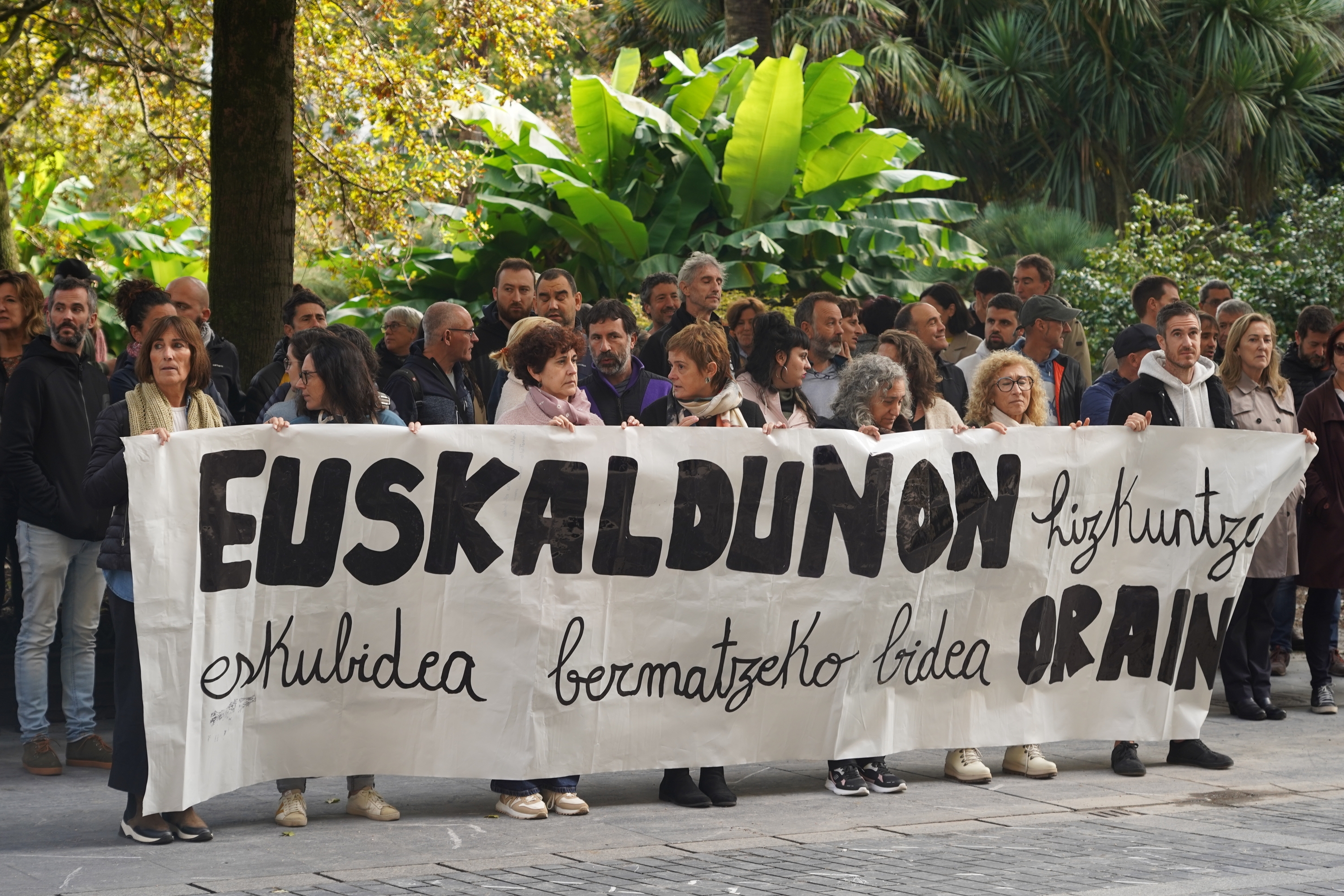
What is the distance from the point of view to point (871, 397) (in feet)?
22.7

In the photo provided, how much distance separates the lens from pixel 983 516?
22.9 feet

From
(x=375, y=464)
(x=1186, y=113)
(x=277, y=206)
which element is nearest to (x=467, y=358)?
(x=375, y=464)

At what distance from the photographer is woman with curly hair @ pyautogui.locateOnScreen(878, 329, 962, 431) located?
7.21m

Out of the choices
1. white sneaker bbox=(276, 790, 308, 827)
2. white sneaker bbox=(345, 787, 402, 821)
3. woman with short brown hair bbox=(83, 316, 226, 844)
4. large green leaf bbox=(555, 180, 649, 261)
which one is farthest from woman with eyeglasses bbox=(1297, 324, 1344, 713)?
large green leaf bbox=(555, 180, 649, 261)

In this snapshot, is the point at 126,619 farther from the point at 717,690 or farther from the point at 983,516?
the point at 983,516

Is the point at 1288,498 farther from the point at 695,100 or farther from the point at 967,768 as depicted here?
the point at 695,100

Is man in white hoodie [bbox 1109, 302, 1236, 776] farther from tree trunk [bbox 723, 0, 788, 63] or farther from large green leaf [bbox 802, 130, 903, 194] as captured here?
tree trunk [bbox 723, 0, 788, 63]

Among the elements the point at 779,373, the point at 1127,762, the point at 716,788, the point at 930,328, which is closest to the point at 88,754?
the point at 716,788

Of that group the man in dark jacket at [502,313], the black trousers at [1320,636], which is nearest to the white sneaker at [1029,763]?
the black trousers at [1320,636]

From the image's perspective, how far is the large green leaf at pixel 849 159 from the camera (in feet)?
58.2

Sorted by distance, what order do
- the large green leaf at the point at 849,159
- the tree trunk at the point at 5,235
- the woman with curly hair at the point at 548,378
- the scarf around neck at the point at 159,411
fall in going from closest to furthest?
the scarf around neck at the point at 159,411, the woman with curly hair at the point at 548,378, the tree trunk at the point at 5,235, the large green leaf at the point at 849,159

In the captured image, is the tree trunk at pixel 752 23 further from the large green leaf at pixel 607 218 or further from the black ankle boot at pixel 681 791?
the black ankle boot at pixel 681 791

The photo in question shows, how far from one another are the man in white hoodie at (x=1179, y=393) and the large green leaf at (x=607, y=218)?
9.04 m

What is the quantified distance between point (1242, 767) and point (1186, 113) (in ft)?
76.8
